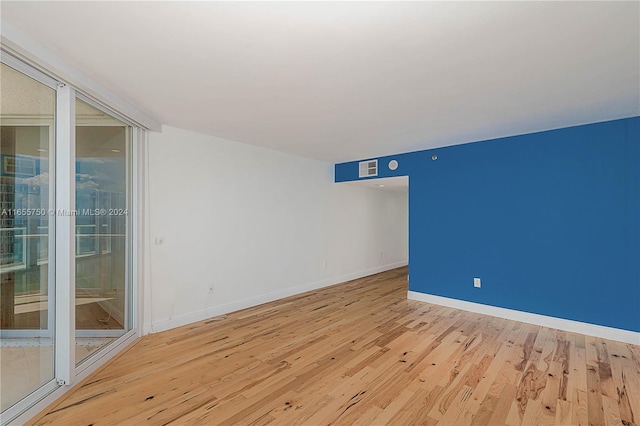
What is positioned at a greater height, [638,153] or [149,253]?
[638,153]

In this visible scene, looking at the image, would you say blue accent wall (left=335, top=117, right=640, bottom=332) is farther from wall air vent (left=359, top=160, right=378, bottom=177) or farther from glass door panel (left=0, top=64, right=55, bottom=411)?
glass door panel (left=0, top=64, right=55, bottom=411)

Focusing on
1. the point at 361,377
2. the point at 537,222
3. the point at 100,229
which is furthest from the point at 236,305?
the point at 537,222

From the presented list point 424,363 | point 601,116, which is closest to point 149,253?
point 424,363

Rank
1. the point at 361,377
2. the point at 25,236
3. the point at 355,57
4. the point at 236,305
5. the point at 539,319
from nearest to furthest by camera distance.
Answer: the point at 355,57 < the point at 25,236 < the point at 361,377 < the point at 539,319 < the point at 236,305

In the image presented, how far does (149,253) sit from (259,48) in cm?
266

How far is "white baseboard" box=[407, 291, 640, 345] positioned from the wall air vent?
2.20 m

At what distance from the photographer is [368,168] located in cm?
513

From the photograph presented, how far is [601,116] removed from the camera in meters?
2.98

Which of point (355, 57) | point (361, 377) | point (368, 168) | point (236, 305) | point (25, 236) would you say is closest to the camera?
point (355, 57)

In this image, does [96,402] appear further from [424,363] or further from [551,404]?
[551,404]

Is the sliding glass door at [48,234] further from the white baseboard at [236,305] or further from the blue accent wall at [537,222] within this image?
the blue accent wall at [537,222]

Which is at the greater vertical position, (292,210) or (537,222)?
(292,210)

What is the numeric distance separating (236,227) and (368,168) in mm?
2584

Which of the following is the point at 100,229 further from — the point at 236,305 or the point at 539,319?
the point at 539,319
